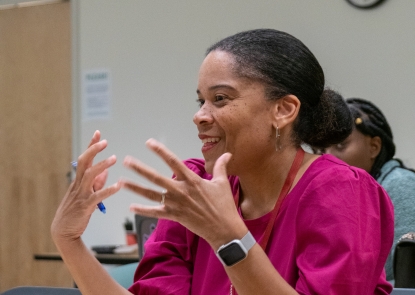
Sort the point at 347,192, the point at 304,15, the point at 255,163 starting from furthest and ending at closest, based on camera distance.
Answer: the point at 304,15, the point at 255,163, the point at 347,192

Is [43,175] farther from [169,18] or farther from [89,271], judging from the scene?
[89,271]

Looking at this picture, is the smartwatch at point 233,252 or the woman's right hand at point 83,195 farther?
the woman's right hand at point 83,195

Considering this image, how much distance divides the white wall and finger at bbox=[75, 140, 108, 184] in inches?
106

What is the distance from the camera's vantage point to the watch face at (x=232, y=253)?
1.08 meters

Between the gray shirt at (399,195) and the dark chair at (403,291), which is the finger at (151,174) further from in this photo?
the gray shirt at (399,195)

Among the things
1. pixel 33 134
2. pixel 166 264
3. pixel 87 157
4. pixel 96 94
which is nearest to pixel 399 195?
pixel 166 264

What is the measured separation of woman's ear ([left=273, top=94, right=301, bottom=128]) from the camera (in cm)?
140

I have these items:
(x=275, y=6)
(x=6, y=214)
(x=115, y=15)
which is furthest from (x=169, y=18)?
(x=6, y=214)

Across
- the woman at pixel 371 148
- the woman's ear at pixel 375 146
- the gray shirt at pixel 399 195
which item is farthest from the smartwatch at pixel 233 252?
the woman's ear at pixel 375 146

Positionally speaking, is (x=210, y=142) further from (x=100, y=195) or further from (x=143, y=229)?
(x=143, y=229)

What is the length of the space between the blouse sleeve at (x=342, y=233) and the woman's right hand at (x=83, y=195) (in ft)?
1.45

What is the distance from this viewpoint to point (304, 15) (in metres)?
4.04

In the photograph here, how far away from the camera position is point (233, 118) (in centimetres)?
136

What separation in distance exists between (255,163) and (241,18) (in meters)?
3.00
